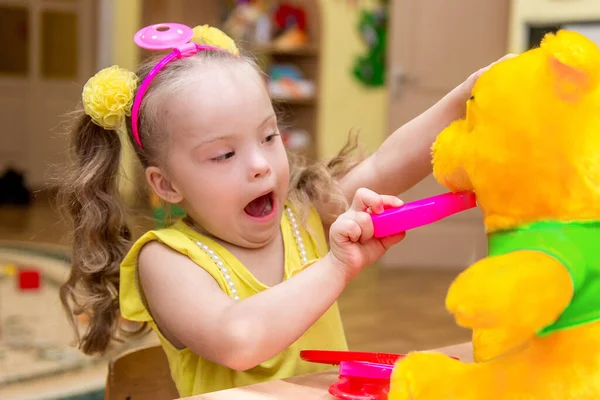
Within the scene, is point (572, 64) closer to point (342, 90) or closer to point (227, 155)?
point (227, 155)

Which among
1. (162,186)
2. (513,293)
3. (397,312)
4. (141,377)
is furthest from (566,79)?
(397,312)

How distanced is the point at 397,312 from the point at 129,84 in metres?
2.00

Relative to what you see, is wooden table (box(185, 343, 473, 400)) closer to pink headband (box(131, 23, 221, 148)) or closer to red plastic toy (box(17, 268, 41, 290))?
pink headband (box(131, 23, 221, 148))

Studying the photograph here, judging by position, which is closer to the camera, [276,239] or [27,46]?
[276,239]

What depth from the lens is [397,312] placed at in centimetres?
267

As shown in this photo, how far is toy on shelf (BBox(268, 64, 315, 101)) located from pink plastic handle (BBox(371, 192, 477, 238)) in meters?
Answer: 4.13

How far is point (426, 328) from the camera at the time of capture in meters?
2.44

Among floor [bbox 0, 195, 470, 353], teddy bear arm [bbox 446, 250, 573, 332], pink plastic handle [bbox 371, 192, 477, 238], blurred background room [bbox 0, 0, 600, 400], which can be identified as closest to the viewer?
teddy bear arm [bbox 446, 250, 573, 332]

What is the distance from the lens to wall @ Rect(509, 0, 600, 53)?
2.82 m

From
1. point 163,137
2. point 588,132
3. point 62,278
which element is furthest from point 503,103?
point 62,278

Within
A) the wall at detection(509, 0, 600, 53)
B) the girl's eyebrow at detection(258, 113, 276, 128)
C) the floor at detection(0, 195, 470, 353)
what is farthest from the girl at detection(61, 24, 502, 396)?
the wall at detection(509, 0, 600, 53)

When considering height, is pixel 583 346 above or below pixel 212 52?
below

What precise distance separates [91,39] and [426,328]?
4345 millimetres

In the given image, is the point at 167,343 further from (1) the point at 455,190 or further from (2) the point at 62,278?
(2) the point at 62,278
